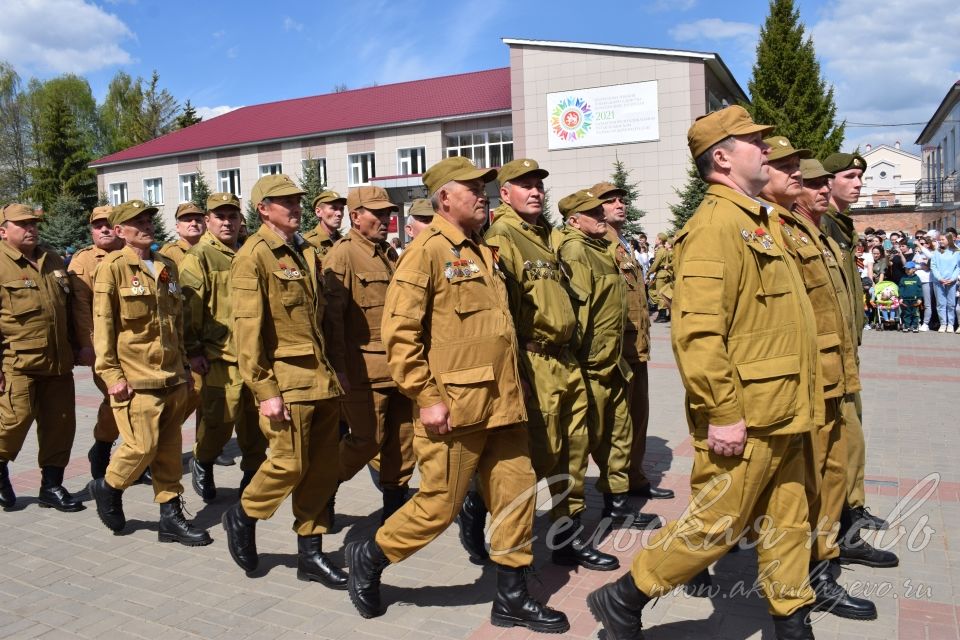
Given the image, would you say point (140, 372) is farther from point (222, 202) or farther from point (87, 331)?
→ point (222, 202)

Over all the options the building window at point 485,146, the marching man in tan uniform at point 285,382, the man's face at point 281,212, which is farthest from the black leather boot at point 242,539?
the building window at point 485,146

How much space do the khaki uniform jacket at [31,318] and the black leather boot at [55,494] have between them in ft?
2.45

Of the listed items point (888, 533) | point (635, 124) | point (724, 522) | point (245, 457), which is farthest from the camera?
point (635, 124)

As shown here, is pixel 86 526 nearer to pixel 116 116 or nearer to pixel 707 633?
pixel 707 633

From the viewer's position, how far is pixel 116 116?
2576 inches

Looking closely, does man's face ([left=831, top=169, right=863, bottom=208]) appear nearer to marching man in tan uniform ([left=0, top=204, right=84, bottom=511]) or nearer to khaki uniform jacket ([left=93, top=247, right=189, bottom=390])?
khaki uniform jacket ([left=93, top=247, right=189, bottom=390])

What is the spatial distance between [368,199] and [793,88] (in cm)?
3470

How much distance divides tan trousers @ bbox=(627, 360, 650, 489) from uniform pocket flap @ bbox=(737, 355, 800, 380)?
103 inches

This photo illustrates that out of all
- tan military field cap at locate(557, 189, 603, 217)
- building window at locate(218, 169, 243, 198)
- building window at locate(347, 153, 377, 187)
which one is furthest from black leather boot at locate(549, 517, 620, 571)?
building window at locate(218, 169, 243, 198)

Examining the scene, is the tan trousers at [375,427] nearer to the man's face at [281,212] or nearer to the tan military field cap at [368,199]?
the man's face at [281,212]

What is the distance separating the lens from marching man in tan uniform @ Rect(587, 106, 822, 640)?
308 centimetres

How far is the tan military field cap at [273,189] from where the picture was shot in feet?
14.7

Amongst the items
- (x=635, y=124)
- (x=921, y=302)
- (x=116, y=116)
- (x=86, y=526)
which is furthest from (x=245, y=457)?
(x=116, y=116)

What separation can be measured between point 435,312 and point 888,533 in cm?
320
